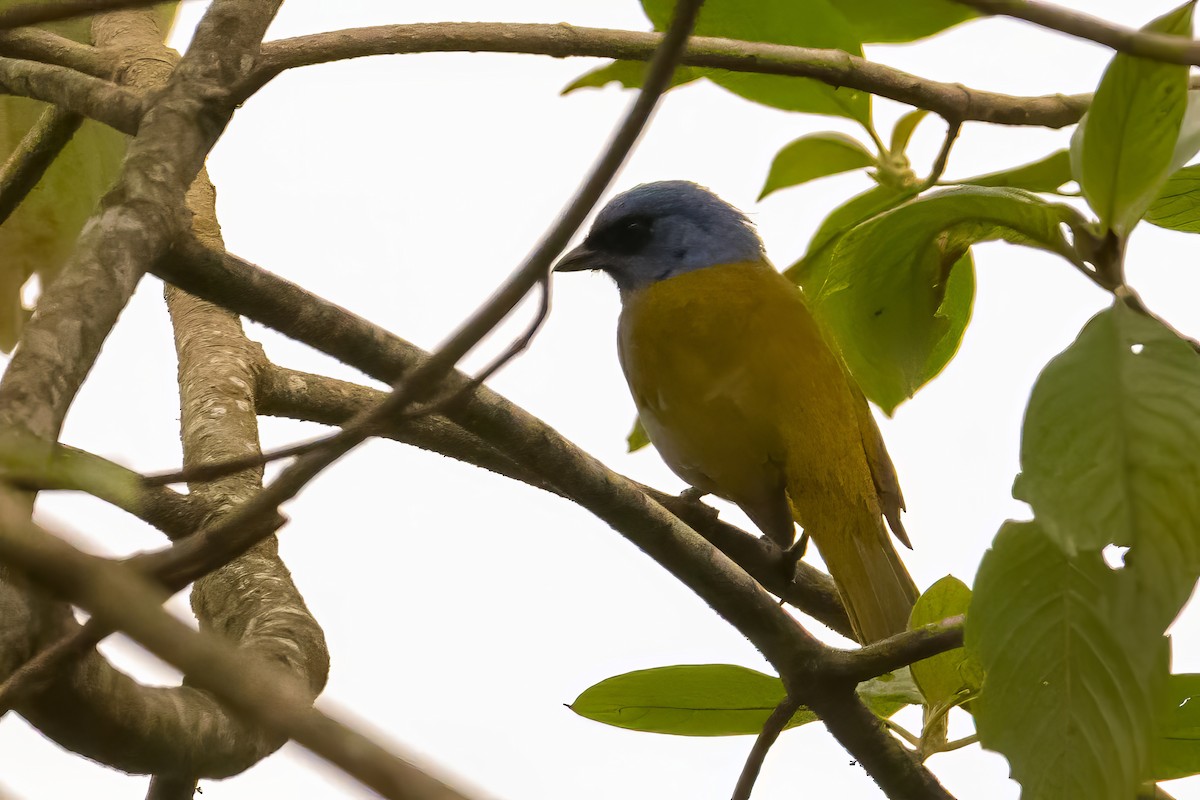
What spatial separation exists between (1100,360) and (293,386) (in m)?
1.69

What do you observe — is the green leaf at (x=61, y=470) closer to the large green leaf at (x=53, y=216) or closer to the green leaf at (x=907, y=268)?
the green leaf at (x=907, y=268)

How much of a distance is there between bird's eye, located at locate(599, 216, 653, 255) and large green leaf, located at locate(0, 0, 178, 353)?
4.64 feet

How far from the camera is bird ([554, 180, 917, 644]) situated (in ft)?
7.43

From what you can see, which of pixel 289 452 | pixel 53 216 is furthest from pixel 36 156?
pixel 289 452

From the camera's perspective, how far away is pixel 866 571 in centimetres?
222

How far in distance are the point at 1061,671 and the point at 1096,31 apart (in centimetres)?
48

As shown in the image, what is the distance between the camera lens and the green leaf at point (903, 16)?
151cm

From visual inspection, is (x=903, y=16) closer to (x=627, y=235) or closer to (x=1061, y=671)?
(x=1061, y=671)

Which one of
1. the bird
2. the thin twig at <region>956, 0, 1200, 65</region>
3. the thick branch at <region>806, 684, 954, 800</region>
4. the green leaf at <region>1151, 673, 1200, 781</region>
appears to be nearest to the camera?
the thin twig at <region>956, 0, 1200, 65</region>

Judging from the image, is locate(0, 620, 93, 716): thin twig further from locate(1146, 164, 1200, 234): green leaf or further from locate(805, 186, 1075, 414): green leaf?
locate(1146, 164, 1200, 234): green leaf

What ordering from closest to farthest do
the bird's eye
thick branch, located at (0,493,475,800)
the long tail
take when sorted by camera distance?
thick branch, located at (0,493,475,800) → the long tail → the bird's eye

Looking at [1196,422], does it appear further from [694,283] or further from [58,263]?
[694,283]

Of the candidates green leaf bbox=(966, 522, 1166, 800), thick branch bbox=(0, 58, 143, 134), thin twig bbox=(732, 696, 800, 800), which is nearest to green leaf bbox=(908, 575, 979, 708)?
thin twig bbox=(732, 696, 800, 800)

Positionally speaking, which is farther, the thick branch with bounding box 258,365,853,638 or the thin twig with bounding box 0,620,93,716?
the thick branch with bounding box 258,365,853,638
